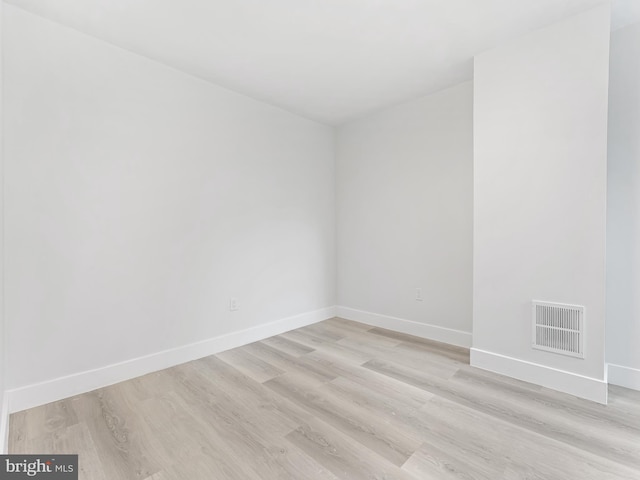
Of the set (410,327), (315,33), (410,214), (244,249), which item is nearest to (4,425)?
(244,249)

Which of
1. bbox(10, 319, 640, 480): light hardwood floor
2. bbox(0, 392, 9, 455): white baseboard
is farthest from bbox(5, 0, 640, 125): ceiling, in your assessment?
bbox(10, 319, 640, 480): light hardwood floor

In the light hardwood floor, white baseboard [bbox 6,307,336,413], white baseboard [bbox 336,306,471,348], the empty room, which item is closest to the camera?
the light hardwood floor

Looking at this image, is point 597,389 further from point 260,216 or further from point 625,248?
point 260,216

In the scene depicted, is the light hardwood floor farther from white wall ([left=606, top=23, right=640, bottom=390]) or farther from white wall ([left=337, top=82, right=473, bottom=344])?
white wall ([left=337, top=82, right=473, bottom=344])

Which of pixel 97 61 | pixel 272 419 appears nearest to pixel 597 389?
pixel 272 419

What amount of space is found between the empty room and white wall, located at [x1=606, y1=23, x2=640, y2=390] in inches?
0.6

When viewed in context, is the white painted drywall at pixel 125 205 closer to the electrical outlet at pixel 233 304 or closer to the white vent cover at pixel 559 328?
the electrical outlet at pixel 233 304

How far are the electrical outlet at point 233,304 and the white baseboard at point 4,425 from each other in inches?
60.6

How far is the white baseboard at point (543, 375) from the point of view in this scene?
6.45 feet

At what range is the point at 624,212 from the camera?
215cm

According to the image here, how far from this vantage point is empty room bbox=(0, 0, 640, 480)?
1626 mm

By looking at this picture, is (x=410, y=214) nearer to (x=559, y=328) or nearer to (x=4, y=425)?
(x=559, y=328)

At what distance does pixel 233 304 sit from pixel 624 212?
10.5ft


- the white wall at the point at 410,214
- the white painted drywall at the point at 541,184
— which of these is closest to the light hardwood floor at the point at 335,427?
the white painted drywall at the point at 541,184
